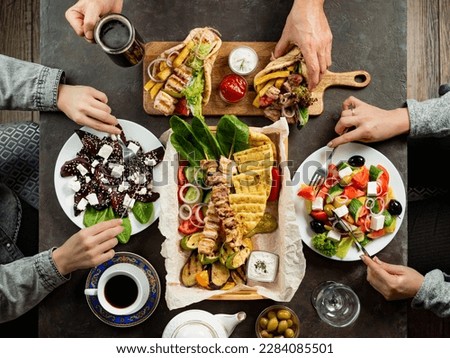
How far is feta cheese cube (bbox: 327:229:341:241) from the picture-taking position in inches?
72.0

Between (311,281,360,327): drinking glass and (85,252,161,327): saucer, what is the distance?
0.61 metres

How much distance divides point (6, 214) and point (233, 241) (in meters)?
0.98

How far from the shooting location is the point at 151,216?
6.07 ft

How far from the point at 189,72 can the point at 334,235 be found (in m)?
0.80

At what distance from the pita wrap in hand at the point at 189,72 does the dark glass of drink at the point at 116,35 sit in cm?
14

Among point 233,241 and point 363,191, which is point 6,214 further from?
point 363,191

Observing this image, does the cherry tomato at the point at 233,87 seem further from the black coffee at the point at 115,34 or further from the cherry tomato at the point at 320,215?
the cherry tomato at the point at 320,215

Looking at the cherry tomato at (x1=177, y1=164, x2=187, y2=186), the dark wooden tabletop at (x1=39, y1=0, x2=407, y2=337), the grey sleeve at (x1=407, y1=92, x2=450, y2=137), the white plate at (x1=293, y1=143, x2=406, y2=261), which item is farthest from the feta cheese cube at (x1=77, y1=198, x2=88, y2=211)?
the grey sleeve at (x1=407, y1=92, x2=450, y2=137)

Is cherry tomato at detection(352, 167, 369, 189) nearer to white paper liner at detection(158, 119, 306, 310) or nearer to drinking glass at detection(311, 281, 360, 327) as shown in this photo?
white paper liner at detection(158, 119, 306, 310)

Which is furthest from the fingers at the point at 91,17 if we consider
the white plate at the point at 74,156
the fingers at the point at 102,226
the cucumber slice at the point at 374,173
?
the cucumber slice at the point at 374,173

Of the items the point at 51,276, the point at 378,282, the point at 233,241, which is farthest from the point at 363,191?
the point at 51,276

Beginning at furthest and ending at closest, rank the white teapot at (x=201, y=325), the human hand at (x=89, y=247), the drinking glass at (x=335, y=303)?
the drinking glass at (x=335, y=303) < the human hand at (x=89, y=247) < the white teapot at (x=201, y=325)

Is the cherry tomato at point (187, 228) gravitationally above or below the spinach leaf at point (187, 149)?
below

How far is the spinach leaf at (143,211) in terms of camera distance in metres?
1.84
